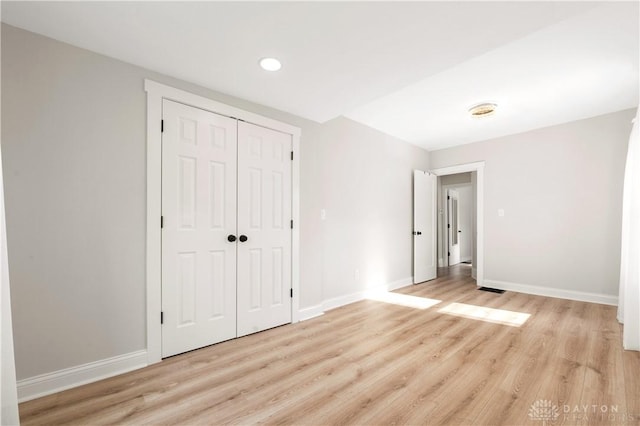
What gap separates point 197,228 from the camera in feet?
8.10

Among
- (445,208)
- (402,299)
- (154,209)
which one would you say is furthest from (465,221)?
(154,209)

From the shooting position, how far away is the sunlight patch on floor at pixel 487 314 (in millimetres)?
3090

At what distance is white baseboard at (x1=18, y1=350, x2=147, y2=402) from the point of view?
1735 millimetres

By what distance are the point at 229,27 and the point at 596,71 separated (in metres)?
3.41

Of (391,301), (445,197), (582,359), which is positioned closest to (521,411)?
(582,359)

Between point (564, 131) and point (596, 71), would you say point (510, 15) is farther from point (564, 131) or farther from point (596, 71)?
point (564, 131)

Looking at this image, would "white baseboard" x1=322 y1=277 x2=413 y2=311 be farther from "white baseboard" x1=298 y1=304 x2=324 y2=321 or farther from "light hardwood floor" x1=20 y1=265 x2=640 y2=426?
"light hardwood floor" x1=20 y1=265 x2=640 y2=426

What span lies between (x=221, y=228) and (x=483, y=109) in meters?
3.41

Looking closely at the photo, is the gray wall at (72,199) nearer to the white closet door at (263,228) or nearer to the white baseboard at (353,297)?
the white closet door at (263,228)

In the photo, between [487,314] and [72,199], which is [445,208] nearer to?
[487,314]

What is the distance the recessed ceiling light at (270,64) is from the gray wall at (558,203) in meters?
4.18

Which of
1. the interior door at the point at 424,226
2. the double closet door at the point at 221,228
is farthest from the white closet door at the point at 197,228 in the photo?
the interior door at the point at 424,226

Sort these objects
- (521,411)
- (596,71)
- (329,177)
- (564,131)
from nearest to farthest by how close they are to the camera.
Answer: (521,411), (596,71), (329,177), (564,131)

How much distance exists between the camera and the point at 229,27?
181 cm
